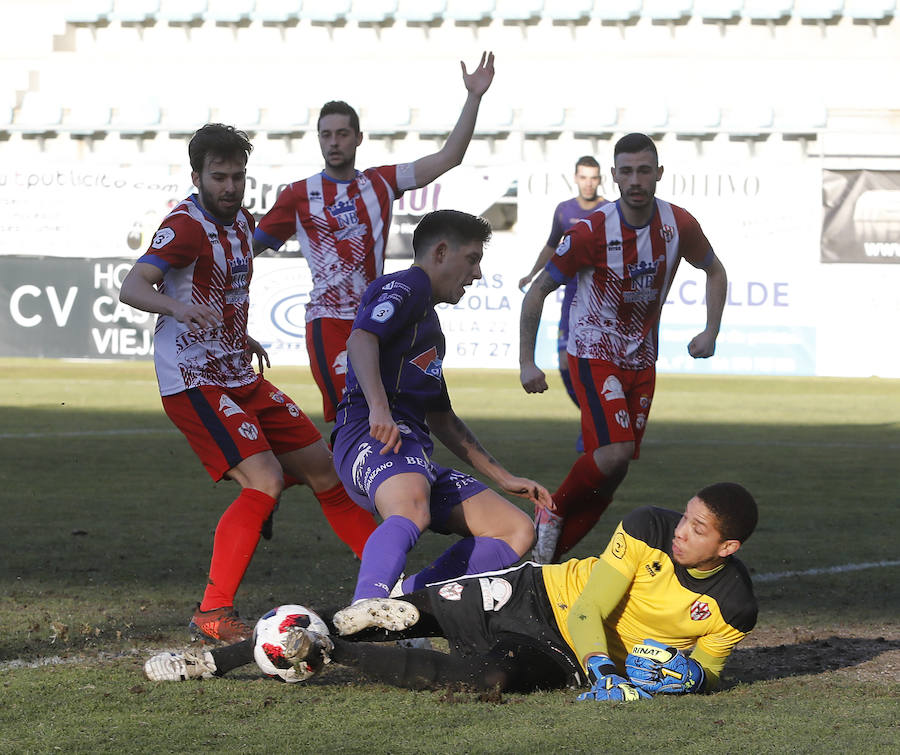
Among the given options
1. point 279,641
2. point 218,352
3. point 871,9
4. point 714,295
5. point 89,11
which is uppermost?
point 89,11

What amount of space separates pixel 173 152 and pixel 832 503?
20562 millimetres

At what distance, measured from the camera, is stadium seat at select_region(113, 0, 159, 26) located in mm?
30938

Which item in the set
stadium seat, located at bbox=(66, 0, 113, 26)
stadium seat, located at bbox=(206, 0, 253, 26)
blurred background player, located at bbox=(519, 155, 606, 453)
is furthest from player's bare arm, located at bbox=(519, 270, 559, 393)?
stadium seat, located at bbox=(66, 0, 113, 26)

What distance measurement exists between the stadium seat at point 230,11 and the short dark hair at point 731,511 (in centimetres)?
2786

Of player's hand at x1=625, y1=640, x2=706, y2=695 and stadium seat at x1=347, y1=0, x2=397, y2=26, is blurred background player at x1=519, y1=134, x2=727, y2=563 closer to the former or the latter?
player's hand at x1=625, y1=640, x2=706, y2=695

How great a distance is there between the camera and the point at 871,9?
27.8 m

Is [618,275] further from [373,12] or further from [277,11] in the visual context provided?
[277,11]

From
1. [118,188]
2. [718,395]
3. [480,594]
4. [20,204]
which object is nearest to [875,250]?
[718,395]

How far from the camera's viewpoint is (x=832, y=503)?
9055 mm

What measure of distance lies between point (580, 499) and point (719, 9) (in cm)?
2347

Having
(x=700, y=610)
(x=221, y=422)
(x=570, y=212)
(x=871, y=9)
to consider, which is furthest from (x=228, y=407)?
(x=871, y=9)

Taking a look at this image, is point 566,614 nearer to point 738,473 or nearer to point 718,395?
point 738,473

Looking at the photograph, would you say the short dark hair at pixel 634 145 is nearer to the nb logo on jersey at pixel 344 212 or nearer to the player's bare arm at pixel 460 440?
the nb logo on jersey at pixel 344 212

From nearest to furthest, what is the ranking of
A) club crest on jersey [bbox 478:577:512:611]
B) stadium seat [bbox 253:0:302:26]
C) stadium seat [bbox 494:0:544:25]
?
club crest on jersey [bbox 478:577:512:611] → stadium seat [bbox 494:0:544:25] → stadium seat [bbox 253:0:302:26]
